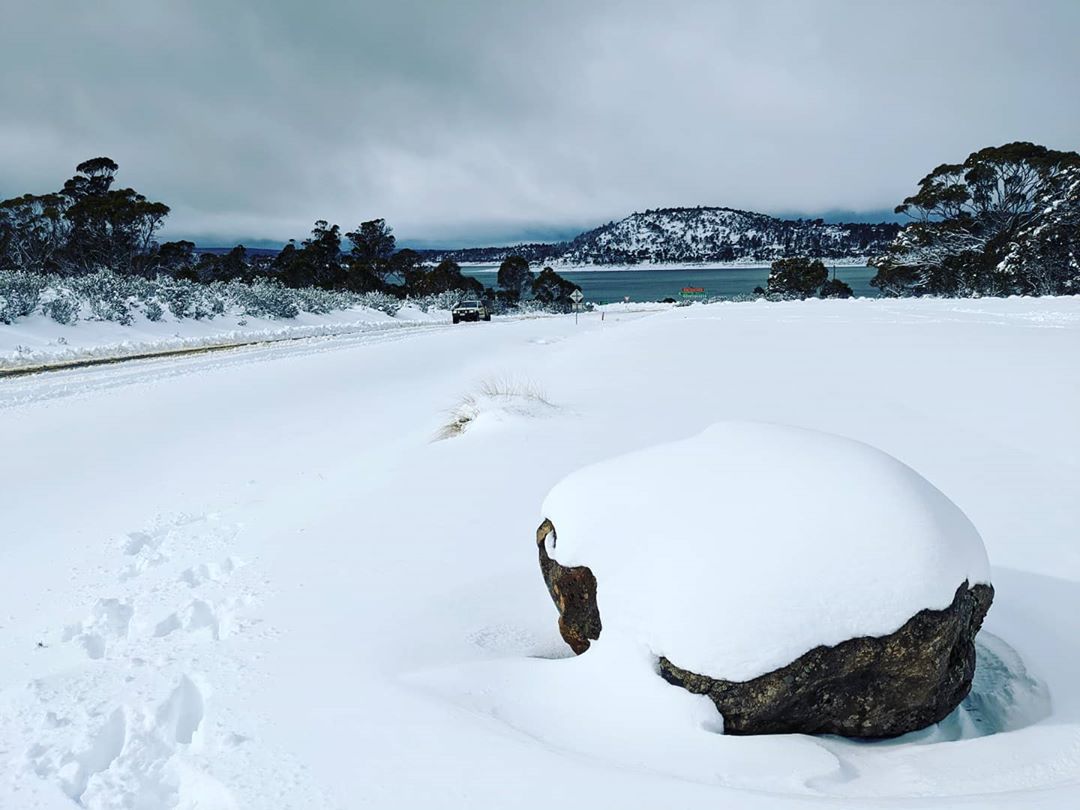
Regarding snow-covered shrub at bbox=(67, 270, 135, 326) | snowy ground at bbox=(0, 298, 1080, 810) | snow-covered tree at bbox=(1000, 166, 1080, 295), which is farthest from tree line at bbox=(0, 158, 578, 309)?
snow-covered tree at bbox=(1000, 166, 1080, 295)

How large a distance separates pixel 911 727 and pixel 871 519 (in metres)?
0.94

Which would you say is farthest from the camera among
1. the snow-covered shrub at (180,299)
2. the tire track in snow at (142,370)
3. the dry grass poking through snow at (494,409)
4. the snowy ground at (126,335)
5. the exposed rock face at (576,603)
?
the snow-covered shrub at (180,299)

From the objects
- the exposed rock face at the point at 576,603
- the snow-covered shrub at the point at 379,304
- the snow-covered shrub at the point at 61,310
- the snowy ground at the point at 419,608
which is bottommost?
the snowy ground at the point at 419,608

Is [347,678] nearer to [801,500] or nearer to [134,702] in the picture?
[134,702]

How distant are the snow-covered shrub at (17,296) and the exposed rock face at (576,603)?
21.0m

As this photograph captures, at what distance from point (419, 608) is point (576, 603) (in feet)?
4.08

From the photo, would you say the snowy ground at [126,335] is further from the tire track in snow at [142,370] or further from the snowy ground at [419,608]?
the snowy ground at [419,608]

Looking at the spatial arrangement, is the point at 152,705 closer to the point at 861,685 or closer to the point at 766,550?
the point at 766,550

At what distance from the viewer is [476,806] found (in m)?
2.47

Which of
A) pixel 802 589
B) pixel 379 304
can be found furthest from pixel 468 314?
pixel 802 589

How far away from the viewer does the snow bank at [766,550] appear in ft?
9.62

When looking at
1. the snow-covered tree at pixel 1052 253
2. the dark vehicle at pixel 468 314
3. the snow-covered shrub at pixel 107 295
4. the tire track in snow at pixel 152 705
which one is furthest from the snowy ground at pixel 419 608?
the dark vehicle at pixel 468 314

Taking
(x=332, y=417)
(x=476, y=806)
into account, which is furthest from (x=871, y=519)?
(x=332, y=417)

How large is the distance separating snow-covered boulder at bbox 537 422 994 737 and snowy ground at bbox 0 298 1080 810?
5.4 inches
